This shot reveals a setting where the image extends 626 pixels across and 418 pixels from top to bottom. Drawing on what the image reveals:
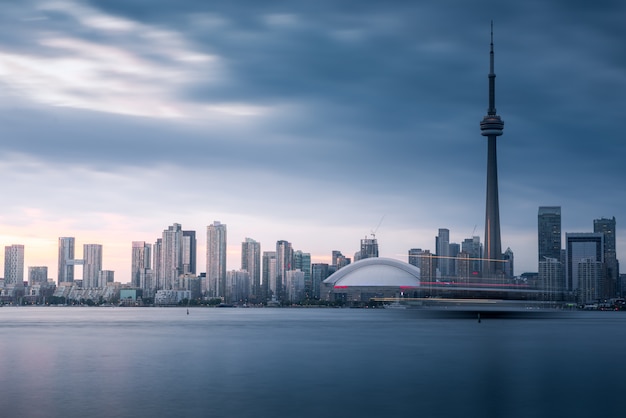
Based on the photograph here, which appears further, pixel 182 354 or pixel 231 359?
pixel 182 354

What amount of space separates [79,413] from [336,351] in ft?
140

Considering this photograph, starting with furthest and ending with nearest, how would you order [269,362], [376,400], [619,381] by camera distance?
[269,362] → [619,381] → [376,400]

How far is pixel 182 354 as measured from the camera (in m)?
74.7

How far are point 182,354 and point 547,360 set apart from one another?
34385mm

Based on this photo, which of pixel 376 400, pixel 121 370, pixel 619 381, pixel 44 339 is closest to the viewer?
pixel 376 400

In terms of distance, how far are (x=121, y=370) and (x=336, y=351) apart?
26.3 metres

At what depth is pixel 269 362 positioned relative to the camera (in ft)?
219

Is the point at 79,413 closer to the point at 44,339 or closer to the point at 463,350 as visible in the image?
the point at 463,350

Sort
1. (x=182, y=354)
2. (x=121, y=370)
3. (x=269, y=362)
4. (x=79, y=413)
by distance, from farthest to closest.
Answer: (x=182, y=354), (x=269, y=362), (x=121, y=370), (x=79, y=413)

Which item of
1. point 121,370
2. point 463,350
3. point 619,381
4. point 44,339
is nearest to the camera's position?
point 619,381

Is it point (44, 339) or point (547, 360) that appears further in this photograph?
point (44, 339)

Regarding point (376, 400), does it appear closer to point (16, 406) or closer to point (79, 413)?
point (79, 413)

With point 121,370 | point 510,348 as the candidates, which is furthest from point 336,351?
point 121,370

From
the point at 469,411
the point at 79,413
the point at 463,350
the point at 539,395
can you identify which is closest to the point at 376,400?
the point at 469,411
